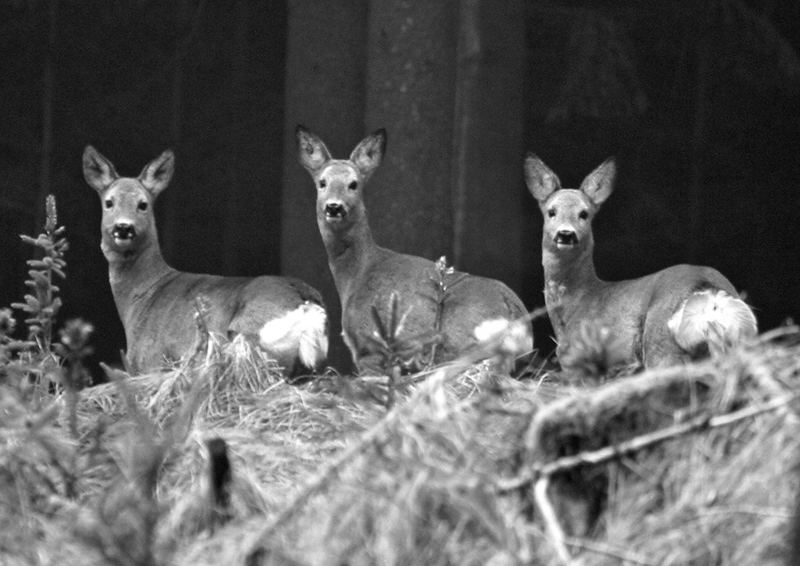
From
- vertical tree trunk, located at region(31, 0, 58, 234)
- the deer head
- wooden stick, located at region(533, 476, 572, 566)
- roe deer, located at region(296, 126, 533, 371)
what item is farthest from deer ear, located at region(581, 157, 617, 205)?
wooden stick, located at region(533, 476, 572, 566)

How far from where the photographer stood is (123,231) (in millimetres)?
8359

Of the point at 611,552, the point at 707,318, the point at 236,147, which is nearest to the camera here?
the point at 611,552

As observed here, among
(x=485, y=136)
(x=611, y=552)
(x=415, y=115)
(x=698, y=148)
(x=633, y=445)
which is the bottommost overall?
(x=698, y=148)

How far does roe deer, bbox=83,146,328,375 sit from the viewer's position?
711cm

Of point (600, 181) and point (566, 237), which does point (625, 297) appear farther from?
point (600, 181)

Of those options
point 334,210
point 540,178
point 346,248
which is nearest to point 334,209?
point 334,210

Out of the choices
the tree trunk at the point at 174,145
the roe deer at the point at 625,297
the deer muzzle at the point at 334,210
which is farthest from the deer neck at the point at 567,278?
the tree trunk at the point at 174,145

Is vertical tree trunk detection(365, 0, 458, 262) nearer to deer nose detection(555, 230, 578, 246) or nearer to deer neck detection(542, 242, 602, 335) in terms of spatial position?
deer neck detection(542, 242, 602, 335)

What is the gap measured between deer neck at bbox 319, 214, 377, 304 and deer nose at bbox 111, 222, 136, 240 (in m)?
0.96

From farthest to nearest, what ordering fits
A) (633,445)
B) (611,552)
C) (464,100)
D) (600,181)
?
1. (464,100)
2. (600,181)
3. (633,445)
4. (611,552)

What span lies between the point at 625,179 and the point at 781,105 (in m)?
1.37

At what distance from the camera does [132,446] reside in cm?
303

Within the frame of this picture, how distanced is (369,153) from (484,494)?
5944mm

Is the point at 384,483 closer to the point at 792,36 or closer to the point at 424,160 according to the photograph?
the point at 424,160
